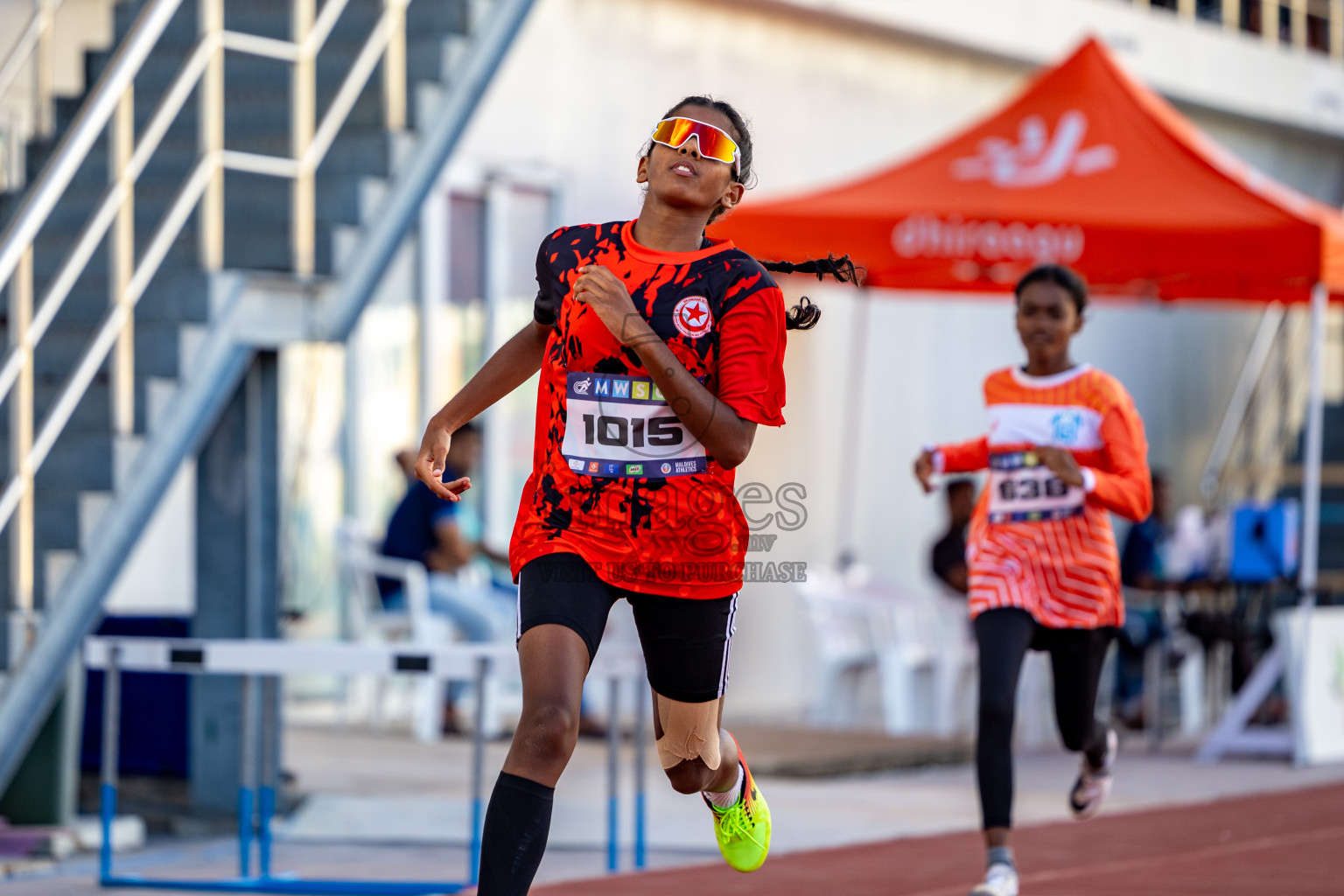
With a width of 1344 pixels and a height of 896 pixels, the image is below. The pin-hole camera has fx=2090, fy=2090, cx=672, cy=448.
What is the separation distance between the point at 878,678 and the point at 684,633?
8234mm

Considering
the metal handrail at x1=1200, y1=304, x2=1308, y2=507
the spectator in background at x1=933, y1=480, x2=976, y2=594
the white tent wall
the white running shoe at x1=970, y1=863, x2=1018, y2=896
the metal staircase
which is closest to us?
the white running shoe at x1=970, y1=863, x2=1018, y2=896

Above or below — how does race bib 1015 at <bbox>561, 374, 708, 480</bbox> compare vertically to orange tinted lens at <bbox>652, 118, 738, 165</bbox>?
below

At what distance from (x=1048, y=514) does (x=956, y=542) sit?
18.9 feet

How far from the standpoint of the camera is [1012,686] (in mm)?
6043

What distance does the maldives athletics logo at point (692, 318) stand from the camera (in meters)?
4.14

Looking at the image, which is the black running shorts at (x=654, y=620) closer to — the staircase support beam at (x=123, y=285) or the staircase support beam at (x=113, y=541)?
the staircase support beam at (x=113, y=541)

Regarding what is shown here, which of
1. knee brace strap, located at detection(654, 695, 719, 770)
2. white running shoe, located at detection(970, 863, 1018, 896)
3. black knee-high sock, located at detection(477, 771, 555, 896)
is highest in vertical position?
knee brace strap, located at detection(654, 695, 719, 770)

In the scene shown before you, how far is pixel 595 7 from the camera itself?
13719 millimetres

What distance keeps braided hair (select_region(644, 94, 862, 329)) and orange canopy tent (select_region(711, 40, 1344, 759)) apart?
23.0ft

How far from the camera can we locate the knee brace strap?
4438 millimetres

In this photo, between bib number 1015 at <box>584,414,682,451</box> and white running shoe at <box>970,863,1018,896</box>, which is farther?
white running shoe at <box>970,863,1018,896</box>

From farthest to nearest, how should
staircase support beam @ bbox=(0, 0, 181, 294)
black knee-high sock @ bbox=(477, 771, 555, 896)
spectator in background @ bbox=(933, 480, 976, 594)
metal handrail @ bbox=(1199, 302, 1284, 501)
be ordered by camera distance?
metal handrail @ bbox=(1199, 302, 1284, 501) → spectator in background @ bbox=(933, 480, 976, 594) → staircase support beam @ bbox=(0, 0, 181, 294) → black knee-high sock @ bbox=(477, 771, 555, 896)

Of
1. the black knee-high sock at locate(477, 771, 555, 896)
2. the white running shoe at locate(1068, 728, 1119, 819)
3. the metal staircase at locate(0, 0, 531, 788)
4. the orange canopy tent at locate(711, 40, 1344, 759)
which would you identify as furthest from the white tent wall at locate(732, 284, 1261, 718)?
the black knee-high sock at locate(477, 771, 555, 896)

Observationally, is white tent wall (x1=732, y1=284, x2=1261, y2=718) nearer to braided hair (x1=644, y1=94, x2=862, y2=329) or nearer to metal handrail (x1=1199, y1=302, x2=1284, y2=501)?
metal handrail (x1=1199, y1=302, x2=1284, y2=501)
